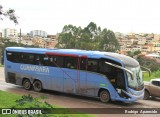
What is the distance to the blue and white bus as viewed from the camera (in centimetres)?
1505

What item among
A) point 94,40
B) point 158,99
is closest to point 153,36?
point 94,40

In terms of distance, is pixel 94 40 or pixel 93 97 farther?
pixel 94 40

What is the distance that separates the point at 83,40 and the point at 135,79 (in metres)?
27.6

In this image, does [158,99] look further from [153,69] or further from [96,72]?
[153,69]

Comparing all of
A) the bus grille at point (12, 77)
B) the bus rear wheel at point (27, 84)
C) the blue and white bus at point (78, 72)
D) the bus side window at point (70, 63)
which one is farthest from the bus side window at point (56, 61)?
the bus grille at point (12, 77)

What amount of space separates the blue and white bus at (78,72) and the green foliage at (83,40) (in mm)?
19407

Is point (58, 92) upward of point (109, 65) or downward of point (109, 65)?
downward

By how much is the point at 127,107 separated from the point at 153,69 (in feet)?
65.3

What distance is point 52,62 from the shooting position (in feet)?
58.3

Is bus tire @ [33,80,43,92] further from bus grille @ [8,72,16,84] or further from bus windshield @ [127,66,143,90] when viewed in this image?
bus windshield @ [127,66,143,90]

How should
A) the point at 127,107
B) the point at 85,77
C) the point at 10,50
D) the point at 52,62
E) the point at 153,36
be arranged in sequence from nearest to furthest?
the point at 127,107 → the point at 85,77 → the point at 52,62 → the point at 10,50 → the point at 153,36

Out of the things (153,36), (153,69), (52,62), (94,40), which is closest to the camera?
(52,62)

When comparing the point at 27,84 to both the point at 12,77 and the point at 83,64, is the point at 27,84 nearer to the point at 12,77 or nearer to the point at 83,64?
the point at 12,77

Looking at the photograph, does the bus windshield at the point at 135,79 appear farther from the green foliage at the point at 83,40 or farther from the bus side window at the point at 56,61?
the green foliage at the point at 83,40
